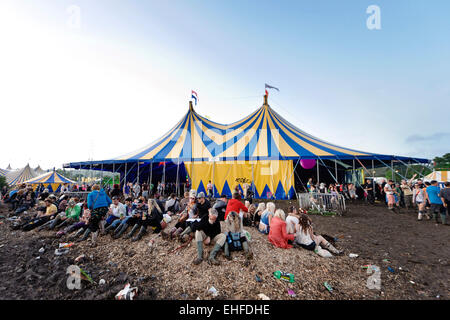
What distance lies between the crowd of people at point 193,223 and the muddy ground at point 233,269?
21 cm

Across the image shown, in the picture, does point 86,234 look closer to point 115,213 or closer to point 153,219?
point 115,213

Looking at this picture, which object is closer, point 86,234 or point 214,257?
point 214,257

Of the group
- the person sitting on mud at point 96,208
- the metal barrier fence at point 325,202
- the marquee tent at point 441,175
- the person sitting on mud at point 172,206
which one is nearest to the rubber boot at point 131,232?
the person sitting on mud at point 96,208

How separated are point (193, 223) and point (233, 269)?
50.8 inches

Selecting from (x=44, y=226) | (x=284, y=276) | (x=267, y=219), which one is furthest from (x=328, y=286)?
(x=44, y=226)

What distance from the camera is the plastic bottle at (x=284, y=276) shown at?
2.65 metres

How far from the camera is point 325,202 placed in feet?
22.7

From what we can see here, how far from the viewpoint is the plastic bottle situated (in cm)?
265

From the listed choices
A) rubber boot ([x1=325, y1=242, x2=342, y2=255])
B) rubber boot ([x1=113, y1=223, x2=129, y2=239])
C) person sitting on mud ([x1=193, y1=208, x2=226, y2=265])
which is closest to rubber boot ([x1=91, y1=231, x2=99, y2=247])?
rubber boot ([x1=113, y1=223, x2=129, y2=239])

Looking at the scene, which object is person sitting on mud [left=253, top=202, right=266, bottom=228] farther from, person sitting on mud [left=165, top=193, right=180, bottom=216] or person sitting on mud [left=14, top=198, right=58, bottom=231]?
person sitting on mud [left=14, top=198, right=58, bottom=231]

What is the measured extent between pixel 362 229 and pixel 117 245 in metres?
6.73

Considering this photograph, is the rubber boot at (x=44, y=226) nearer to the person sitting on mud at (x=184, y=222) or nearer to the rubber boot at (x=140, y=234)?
the rubber boot at (x=140, y=234)

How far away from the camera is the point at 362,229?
16.7ft
